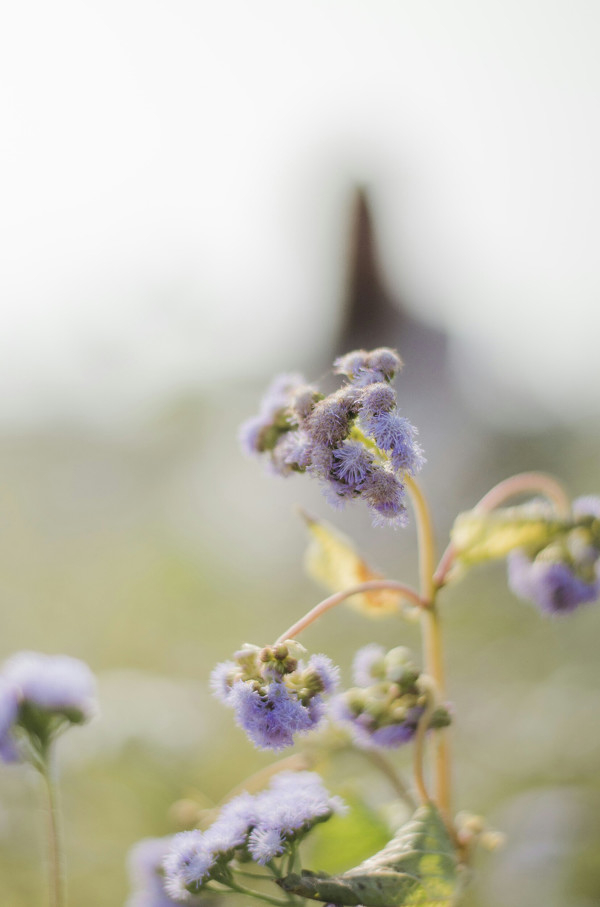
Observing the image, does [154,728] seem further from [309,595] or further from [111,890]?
[309,595]

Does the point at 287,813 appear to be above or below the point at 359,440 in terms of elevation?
below

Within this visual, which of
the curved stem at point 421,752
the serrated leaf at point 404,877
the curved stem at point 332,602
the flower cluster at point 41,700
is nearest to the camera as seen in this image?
the serrated leaf at point 404,877

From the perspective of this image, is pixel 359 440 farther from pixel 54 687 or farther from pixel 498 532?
pixel 54 687

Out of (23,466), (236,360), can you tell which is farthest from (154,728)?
(23,466)

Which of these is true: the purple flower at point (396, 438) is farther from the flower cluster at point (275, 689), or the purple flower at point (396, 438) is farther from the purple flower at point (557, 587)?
the purple flower at point (557, 587)

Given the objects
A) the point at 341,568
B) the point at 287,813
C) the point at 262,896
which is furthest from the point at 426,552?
the point at 262,896

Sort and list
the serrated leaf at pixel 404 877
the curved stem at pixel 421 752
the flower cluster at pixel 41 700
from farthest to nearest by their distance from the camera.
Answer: the flower cluster at pixel 41 700
the curved stem at pixel 421 752
the serrated leaf at pixel 404 877

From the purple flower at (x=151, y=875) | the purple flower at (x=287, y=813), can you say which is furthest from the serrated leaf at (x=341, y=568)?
the purple flower at (x=151, y=875)

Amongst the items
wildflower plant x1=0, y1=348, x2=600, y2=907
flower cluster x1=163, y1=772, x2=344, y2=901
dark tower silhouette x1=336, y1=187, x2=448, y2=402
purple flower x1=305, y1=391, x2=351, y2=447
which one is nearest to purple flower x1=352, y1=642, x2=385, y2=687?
wildflower plant x1=0, y1=348, x2=600, y2=907
